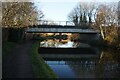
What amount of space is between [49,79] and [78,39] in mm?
45942

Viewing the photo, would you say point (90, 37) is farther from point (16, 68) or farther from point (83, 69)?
point (16, 68)

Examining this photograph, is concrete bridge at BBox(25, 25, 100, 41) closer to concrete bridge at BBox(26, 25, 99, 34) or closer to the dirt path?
concrete bridge at BBox(26, 25, 99, 34)

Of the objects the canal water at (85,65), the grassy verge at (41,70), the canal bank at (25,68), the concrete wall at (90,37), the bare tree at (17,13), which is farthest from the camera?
the concrete wall at (90,37)

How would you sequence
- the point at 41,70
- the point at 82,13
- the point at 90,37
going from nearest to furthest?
the point at 41,70 → the point at 82,13 → the point at 90,37

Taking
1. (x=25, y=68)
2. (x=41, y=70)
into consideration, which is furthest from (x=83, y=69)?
(x=41, y=70)

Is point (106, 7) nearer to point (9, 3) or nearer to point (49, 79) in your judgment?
point (9, 3)

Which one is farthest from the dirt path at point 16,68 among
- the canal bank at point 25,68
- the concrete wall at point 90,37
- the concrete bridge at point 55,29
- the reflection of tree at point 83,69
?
the concrete bridge at point 55,29

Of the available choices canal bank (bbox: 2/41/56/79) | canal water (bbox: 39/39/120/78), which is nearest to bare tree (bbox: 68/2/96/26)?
canal water (bbox: 39/39/120/78)

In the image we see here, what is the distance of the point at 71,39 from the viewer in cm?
5784

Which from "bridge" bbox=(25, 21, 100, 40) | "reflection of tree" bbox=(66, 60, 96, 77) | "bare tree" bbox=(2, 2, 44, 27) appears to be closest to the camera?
"reflection of tree" bbox=(66, 60, 96, 77)

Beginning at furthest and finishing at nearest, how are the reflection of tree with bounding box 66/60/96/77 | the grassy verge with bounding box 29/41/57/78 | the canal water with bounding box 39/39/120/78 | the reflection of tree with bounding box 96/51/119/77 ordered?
the reflection of tree with bounding box 66/60/96/77 < the canal water with bounding box 39/39/120/78 < the reflection of tree with bounding box 96/51/119/77 < the grassy verge with bounding box 29/41/57/78

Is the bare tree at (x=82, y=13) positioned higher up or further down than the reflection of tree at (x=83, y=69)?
higher up

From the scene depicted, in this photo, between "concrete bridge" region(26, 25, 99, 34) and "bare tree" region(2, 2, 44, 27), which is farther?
"concrete bridge" region(26, 25, 99, 34)

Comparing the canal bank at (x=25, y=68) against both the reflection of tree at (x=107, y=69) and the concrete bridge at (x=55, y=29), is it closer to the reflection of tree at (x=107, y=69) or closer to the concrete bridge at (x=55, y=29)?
the reflection of tree at (x=107, y=69)
